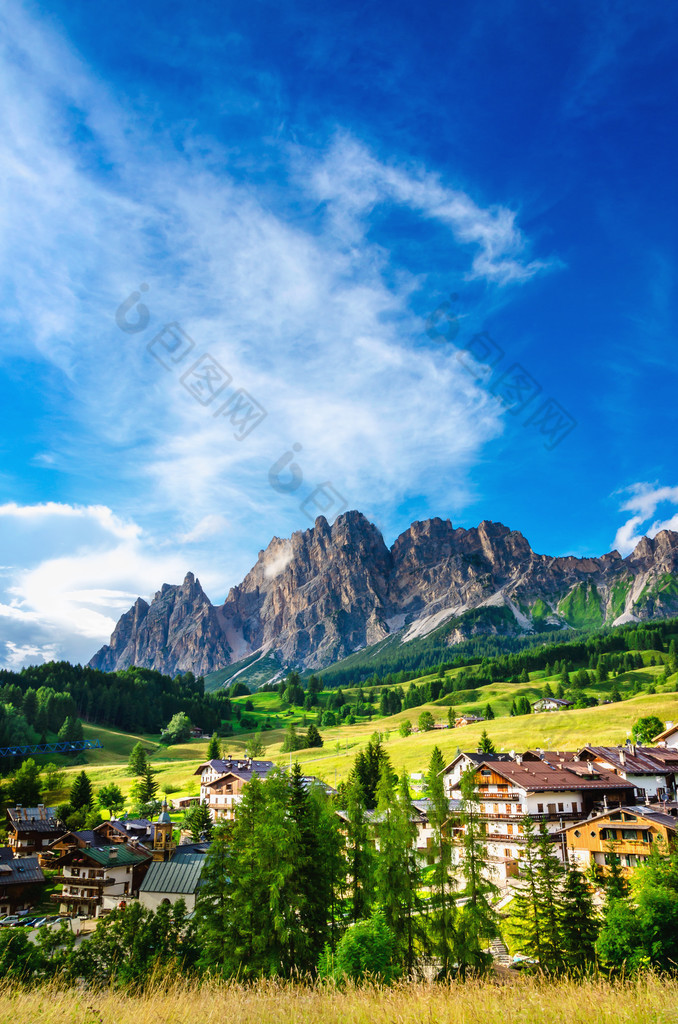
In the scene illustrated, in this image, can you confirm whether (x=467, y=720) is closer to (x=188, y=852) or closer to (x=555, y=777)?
(x=555, y=777)

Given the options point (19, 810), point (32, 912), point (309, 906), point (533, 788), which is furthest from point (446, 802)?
point (19, 810)

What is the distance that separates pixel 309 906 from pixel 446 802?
10.6m

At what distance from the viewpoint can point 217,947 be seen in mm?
31359

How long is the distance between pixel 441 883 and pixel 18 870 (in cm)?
5217

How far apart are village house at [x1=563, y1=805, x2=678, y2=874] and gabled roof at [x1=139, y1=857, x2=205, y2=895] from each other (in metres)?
31.5

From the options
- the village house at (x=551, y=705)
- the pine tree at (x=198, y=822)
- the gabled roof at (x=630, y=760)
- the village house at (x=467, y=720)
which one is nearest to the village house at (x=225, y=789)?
the pine tree at (x=198, y=822)

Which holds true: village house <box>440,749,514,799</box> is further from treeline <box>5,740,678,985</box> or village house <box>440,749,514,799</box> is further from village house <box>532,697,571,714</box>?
village house <box>532,697,571,714</box>

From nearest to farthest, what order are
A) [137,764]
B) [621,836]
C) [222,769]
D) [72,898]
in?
[621,836] → [72,898] → [222,769] → [137,764]

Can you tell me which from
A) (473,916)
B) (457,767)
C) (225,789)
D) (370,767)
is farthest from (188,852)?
(225,789)

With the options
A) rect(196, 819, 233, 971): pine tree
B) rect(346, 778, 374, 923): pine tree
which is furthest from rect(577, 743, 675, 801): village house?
rect(196, 819, 233, 971): pine tree

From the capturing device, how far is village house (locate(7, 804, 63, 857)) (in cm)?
8444

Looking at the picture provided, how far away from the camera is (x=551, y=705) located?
7274 inches

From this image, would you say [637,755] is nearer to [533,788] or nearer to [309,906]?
[533,788]

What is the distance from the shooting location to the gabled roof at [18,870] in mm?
64938
